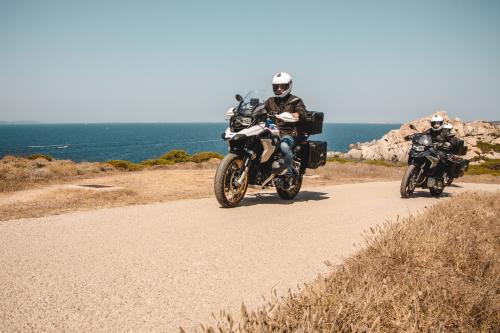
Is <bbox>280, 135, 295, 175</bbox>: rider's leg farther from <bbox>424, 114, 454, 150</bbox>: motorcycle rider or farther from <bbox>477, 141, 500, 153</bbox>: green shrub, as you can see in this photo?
<bbox>477, 141, 500, 153</bbox>: green shrub

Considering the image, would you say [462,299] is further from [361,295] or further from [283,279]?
[283,279]

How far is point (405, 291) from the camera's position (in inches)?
153

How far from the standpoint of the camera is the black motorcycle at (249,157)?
816cm

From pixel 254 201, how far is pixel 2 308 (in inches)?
260

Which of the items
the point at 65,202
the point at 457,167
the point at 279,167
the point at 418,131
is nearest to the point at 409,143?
the point at 418,131

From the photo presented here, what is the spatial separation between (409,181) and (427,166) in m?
1.11

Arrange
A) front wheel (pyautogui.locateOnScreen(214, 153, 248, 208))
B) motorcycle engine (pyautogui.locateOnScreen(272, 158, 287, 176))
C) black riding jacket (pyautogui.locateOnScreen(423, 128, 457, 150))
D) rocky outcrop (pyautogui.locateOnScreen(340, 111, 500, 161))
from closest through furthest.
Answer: front wheel (pyautogui.locateOnScreen(214, 153, 248, 208)) < motorcycle engine (pyautogui.locateOnScreen(272, 158, 287, 176)) < black riding jacket (pyautogui.locateOnScreen(423, 128, 457, 150)) < rocky outcrop (pyautogui.locateOnScreen(340, 111, 500, 161))

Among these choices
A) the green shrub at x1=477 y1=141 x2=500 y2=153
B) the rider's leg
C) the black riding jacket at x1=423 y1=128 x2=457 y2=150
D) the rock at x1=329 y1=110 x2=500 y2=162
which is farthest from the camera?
the rock at x1=329 y1=110 x2=500 y2=162

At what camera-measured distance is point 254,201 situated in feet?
31.5

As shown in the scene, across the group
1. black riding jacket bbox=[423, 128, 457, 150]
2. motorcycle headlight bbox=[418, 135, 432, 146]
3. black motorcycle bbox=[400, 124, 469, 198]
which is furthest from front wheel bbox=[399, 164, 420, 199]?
black riding jacket bbox=[423, 128, 457, 150]

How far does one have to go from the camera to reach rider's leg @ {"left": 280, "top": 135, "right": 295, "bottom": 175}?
9.03m

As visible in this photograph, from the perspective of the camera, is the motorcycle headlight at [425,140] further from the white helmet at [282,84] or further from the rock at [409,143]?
the rock at [409,143]

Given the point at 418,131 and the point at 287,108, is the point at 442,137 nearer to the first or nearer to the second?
the point at 287,108

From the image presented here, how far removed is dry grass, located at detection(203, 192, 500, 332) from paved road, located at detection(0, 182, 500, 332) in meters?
0.55
